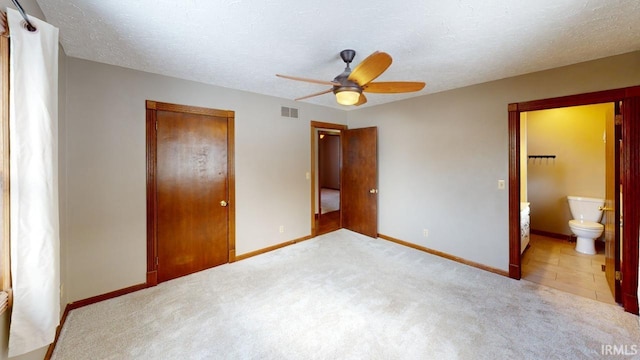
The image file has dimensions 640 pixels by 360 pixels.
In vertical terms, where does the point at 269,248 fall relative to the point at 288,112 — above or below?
below

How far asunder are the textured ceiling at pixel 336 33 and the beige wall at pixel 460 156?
0.24 meters

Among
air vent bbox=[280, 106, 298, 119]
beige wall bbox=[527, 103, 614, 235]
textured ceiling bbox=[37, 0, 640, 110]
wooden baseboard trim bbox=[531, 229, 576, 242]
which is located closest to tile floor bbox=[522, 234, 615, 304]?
wooden baseboard trim bbox=[531, 229, 576, 242]

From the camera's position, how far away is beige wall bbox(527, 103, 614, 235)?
3904 mm

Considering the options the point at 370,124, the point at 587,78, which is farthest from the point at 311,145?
the point at 587,78

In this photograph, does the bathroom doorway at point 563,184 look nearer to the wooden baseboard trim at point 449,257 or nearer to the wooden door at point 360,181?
the wooden baseboard trim at point 449,257

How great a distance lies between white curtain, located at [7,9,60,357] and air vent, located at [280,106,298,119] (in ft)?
8.83

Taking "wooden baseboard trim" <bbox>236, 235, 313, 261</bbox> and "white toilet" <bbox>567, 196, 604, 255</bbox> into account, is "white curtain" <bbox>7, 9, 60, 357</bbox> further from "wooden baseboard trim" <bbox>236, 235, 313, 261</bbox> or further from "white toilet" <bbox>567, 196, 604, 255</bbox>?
"white toilet" <bbox>567, 196, 604, 255</bbox>

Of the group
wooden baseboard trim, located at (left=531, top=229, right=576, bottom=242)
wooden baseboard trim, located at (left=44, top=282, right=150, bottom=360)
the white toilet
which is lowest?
wooden baseboard trim, located at (left=44, top=282, right=150, bottom=360)

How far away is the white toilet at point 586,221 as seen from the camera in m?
3.47

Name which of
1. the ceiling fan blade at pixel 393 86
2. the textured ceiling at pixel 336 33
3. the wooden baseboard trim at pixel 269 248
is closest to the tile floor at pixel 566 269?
the textured ceiling at pixel 336 33

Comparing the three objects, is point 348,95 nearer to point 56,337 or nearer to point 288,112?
point 288,112

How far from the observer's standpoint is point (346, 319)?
215cm

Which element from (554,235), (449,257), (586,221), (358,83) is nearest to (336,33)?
(358,83)

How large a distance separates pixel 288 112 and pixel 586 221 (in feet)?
16.3
